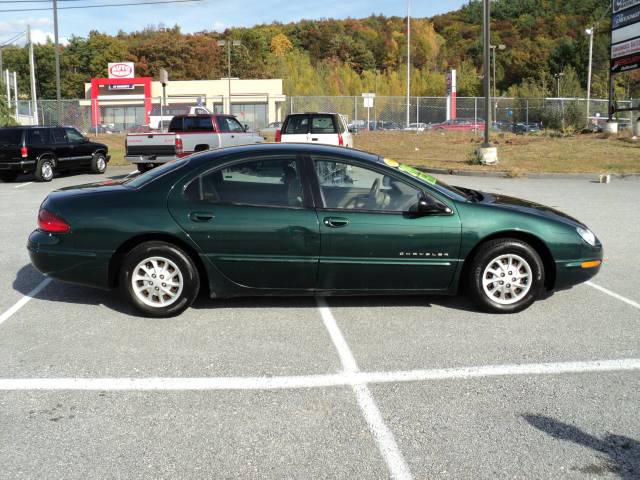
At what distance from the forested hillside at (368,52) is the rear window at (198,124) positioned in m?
61.2

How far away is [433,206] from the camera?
5.55 m

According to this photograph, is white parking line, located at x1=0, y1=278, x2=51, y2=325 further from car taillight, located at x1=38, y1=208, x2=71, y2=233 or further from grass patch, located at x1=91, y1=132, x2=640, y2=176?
grass patch, located at x1=91, y1=132, x2=640, y2=176

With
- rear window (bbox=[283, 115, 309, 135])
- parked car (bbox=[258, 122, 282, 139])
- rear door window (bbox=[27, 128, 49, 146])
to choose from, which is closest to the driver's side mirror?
rear window (bbox=[283, 115, 309, 135])

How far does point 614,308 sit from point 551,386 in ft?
6.93

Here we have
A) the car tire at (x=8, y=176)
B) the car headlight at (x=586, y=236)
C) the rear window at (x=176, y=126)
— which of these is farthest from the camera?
the rear window at (x=176, y=126)

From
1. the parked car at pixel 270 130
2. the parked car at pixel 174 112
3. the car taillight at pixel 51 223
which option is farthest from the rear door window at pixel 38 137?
the parked car at pixel 270 130

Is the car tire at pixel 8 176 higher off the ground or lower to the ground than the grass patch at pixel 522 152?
lower

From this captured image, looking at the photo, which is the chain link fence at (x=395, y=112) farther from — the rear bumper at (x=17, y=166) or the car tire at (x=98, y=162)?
the rear bumper at (x=17, y=166)

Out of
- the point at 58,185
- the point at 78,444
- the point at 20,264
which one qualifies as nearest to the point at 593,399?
the point at 78,444

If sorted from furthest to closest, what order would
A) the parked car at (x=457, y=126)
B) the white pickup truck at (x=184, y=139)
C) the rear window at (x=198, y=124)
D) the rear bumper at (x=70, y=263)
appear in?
the parked car at (x=457, y=126), the rear window at (x=198, y=124), the white pickup truck at (x=184, y=139), the rear bumper at (x=70, y=263)

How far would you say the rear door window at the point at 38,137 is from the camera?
60.0 feet

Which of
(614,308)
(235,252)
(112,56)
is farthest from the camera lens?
(112,56)

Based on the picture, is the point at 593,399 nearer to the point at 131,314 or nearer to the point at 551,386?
the point at 551,386

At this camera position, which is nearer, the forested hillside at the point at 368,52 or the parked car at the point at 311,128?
the parked car at the point at 311,128
